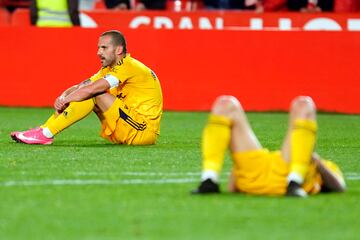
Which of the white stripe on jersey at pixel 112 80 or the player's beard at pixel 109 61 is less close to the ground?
the player's beard at pixel 109 61

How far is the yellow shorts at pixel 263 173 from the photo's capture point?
27.6 ft

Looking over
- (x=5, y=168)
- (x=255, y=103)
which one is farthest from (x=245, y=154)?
(x=255, y=103)

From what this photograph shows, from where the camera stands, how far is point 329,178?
877 cm

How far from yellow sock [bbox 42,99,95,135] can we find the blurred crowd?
31.8ft

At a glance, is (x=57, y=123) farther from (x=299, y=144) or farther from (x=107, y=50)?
(x=299, y=144)

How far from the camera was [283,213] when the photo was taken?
8.00 meters

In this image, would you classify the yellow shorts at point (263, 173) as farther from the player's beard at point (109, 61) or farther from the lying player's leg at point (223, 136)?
the player's beard at point (109, 61)

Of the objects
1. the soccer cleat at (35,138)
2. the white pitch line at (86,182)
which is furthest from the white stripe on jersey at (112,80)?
the white pitch line at (86,182)

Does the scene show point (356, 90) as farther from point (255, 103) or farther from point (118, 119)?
point (118, 119)

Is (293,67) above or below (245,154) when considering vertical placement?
below

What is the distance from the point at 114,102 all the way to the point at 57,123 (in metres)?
0.63

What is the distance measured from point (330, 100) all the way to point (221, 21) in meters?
3.33

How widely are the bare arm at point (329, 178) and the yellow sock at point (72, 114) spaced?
4.28m

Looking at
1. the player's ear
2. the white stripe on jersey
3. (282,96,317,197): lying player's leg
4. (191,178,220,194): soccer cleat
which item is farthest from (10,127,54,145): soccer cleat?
(282,96,317,197): lying player's leg
